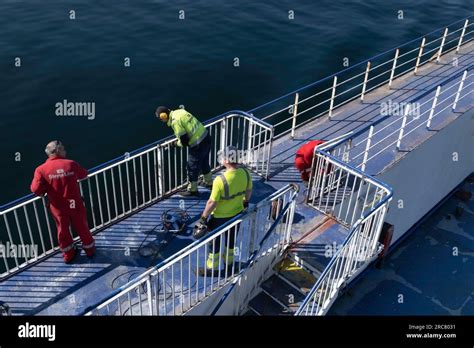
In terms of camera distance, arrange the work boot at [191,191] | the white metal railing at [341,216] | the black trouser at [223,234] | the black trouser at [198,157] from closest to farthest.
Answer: the black trouser at [223,234] < the white metal railing at [341,216] < the black trouser at [198,157] < the work boot at [191,191]

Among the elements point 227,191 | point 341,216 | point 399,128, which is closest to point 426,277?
point 341,216

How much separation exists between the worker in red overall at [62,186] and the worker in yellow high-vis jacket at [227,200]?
197 centimetres

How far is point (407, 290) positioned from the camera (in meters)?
11.3

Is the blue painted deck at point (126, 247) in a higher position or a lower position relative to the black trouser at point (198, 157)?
lower

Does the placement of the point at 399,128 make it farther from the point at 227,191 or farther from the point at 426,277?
the point at 227,191

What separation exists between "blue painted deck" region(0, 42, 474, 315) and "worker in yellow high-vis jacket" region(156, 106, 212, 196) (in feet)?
2.34

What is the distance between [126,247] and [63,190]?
5.91ft

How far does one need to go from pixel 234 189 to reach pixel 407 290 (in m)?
6.18

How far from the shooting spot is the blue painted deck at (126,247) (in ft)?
25.2

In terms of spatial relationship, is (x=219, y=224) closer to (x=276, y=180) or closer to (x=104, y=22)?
(x=276, y=180)

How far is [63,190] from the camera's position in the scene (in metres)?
7.30

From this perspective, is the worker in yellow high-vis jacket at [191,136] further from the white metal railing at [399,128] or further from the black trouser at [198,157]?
the white metal railing at [399,128]

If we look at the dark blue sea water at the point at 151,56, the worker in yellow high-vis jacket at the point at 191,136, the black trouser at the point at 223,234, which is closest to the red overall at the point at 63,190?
the worker in yellow high-vis jacket at the point at 191,136

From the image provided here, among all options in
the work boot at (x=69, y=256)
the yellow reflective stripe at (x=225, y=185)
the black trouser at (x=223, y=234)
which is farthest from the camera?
the work boot at (x=69, y=256)
